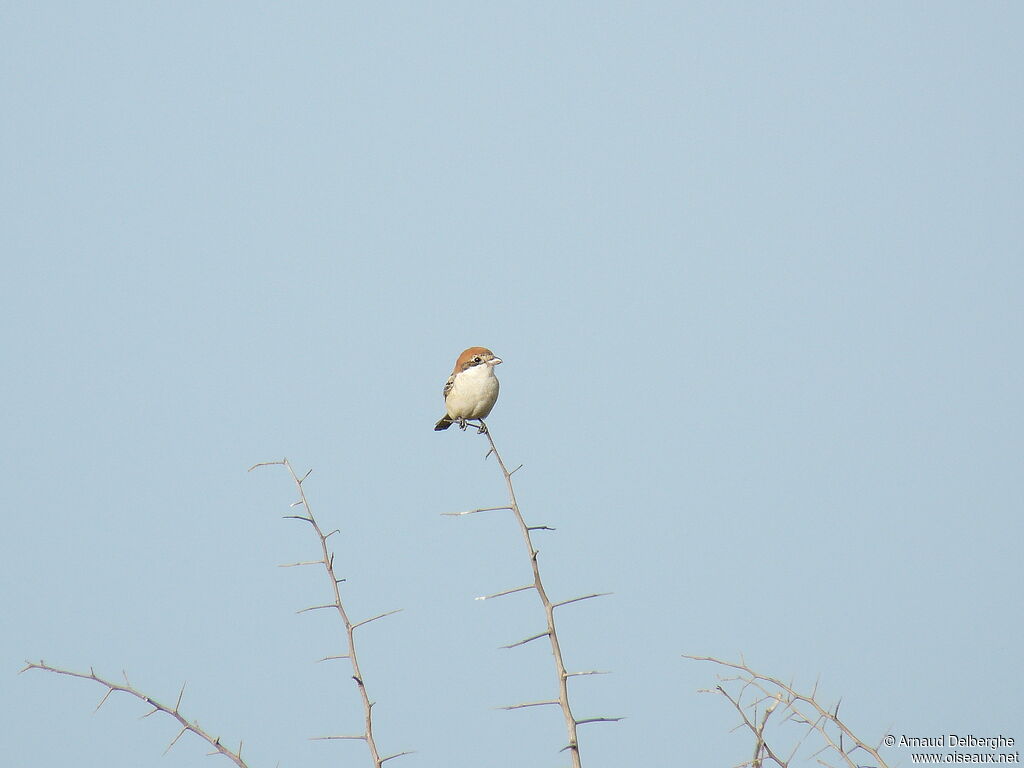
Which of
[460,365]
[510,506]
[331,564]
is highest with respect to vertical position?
[460,365]

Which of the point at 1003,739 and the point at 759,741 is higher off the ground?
the point at 1003,739

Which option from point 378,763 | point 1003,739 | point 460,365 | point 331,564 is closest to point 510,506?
point 331,564

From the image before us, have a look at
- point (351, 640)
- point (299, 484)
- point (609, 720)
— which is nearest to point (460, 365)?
point (299, 484)

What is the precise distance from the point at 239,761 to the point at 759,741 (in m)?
1.47

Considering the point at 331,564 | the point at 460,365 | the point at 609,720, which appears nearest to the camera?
the point at 609,720

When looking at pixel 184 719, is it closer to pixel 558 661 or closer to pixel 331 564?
pixel 331 564

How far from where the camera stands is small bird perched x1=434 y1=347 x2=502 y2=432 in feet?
28.0

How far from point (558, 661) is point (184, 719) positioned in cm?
120

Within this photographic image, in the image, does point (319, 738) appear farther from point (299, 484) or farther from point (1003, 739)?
point (1003, 739)

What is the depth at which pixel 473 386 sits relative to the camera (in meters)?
8.53

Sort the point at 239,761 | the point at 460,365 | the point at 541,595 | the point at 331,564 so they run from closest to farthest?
the point at 239,761 < the point at 541,595 < the point at 331,564 < the point at 460,365

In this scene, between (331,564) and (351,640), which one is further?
(331,564)

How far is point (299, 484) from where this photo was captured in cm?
405

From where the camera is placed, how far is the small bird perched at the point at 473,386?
8.52 metres
